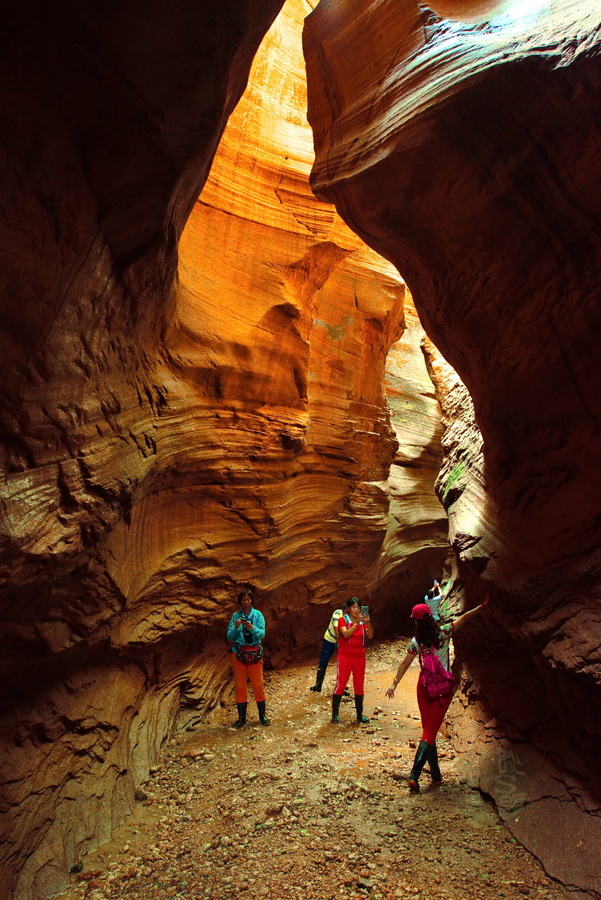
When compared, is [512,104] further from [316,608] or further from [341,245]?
[316,608]

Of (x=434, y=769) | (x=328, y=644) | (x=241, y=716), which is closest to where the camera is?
(x=434, y=769)

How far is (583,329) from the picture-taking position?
4195mm

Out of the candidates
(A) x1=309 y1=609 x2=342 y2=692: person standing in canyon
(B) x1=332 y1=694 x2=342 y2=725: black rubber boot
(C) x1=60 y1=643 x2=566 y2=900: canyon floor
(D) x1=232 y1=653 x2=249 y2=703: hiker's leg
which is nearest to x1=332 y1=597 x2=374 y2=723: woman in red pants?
(B) x1=332 y1=694 x2=342 y2=725: black rubber boot

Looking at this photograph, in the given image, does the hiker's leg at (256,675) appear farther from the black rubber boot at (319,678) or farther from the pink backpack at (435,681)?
the pink backpack at (435,681)

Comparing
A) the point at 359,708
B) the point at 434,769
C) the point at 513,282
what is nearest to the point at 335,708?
the point at 359,708

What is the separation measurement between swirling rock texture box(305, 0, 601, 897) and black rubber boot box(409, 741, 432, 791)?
667 millimetres

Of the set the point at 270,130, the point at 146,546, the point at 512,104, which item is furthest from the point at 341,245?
the point at 146,546

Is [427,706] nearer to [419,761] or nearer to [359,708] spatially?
[419,761]

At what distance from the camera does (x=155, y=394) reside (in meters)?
5.84

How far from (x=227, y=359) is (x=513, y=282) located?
367 centimetres

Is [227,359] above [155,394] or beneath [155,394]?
above

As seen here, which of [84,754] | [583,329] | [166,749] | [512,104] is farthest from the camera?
[166,749]

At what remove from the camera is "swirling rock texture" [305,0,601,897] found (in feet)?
12.8

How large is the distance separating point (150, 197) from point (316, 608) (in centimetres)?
775
